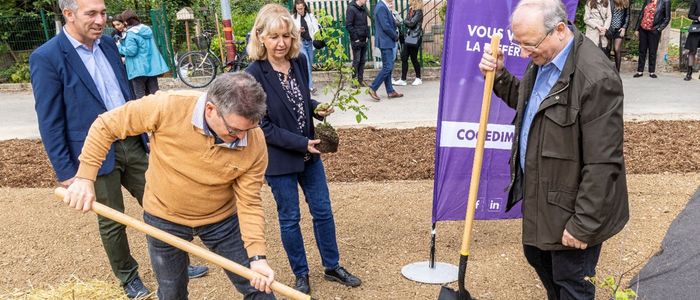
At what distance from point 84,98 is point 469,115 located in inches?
93.5

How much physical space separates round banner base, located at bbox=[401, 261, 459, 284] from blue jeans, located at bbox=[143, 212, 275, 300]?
1.32 m

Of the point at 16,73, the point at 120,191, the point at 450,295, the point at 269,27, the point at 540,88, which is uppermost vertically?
the point at 269,27

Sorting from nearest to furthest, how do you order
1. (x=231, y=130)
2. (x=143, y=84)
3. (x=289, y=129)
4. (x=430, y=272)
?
(x=231, y=130)
(x=289, y=129)
(x=430, y=272)
(x=143, y=84)

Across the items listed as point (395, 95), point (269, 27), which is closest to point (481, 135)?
point (269, 27)

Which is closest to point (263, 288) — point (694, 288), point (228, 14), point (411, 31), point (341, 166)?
point (694, 288)

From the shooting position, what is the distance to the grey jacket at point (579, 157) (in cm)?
259

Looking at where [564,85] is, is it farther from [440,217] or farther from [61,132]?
[61,132]

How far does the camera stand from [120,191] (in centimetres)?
381

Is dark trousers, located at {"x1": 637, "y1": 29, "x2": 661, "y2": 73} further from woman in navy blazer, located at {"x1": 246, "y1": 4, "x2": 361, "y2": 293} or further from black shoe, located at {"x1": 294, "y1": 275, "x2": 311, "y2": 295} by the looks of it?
black shoe, located at {"x1": 294, "y1": 275, "x2": 311, "y2": 295}

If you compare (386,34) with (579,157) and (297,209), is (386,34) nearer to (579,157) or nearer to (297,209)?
(297,209)

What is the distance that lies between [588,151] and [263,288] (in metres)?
1.57

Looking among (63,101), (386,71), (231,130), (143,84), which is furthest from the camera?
(386,71)

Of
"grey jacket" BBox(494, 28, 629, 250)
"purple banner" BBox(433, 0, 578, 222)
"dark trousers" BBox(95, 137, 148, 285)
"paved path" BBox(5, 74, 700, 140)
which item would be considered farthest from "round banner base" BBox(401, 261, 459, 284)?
"paved path" BBox(5, 74, 700, 140)

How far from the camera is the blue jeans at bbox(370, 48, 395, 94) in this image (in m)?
9.88
